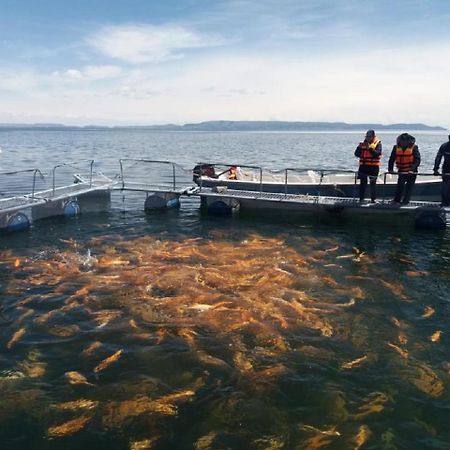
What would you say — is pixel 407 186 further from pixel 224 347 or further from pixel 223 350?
pixel 223 350

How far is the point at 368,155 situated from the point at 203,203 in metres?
10.0

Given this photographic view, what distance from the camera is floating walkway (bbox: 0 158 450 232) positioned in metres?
20.2

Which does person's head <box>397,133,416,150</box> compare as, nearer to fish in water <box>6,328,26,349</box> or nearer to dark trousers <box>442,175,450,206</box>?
dark trousers <box>442,175,450,206</box>

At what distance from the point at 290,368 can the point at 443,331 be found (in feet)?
14.0

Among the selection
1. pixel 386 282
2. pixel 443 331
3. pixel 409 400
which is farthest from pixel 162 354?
pixel 386 282

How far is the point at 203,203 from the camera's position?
2584 cm

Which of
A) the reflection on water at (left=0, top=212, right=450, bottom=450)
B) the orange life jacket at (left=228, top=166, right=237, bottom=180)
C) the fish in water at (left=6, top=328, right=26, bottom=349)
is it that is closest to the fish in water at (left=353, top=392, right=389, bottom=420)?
the reflection on water at (left=0, top=212, right=450, bottom=450)

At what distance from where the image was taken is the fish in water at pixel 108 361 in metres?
9.05

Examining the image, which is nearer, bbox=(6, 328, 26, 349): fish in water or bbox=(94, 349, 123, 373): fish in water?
bbox=(94, 349, 123, 373): fish in water

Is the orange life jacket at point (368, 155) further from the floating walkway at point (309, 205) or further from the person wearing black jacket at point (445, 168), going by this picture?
the person wearing black jacket at point (445, 168)

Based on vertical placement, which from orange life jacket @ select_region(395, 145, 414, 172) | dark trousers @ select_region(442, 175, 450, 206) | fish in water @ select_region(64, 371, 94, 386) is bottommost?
fish in water @ select_region(64, 371, 94, 386)

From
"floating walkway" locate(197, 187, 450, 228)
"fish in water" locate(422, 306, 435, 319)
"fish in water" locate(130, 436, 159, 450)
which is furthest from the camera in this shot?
"floating walkway" locate(197, 187, 450, 228)

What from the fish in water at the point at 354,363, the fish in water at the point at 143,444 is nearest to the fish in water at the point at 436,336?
the fish in water at the point at 354,363

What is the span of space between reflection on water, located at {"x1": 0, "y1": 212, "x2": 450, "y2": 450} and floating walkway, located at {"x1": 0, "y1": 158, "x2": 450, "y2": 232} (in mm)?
4020
